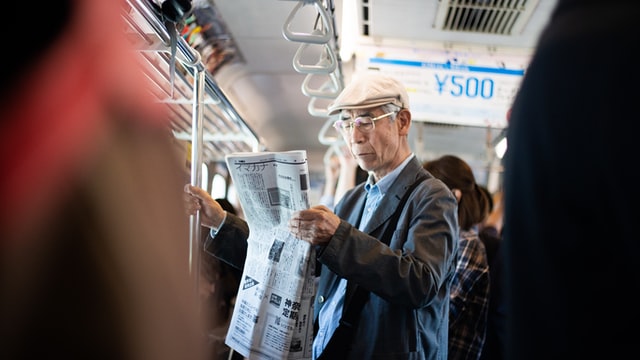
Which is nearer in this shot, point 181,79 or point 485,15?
point 181,79

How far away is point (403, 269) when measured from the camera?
4.88ft

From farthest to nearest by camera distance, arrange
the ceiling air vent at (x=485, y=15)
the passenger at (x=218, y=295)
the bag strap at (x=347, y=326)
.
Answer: the ceiling air vent at (x=485, y=15), the passenger at (x=218, y=295), the bag strap at (x=347, y=326)

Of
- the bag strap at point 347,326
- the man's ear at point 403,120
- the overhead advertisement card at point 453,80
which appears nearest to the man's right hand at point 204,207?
the bag strap at point 347,326

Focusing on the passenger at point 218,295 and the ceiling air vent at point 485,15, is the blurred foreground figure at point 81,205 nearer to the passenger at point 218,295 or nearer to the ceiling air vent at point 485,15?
the passenger at point 218,295

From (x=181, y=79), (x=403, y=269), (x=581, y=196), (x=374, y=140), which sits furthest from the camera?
(x=181, y=79)

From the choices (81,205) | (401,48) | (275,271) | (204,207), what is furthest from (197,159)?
(401,48)

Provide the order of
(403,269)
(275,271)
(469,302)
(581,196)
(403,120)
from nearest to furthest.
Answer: (581,196)
(403,269)
(275,271)
(403,120)
(469,302)

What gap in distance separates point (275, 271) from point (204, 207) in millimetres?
325

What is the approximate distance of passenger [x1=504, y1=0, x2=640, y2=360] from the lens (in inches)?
23.1

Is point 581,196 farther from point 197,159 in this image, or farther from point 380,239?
point 197,159

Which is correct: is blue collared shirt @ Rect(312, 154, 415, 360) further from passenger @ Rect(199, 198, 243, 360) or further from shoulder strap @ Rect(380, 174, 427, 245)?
passenger @ Rect(199, 198, 243, 360)

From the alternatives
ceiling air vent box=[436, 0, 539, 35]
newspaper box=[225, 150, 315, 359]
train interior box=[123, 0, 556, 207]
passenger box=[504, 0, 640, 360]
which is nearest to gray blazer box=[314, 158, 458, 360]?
newspaper box=[225, 150, 315, 359]

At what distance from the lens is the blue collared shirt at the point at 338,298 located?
1.72 m

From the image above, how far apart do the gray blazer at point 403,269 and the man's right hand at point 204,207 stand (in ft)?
1.31
